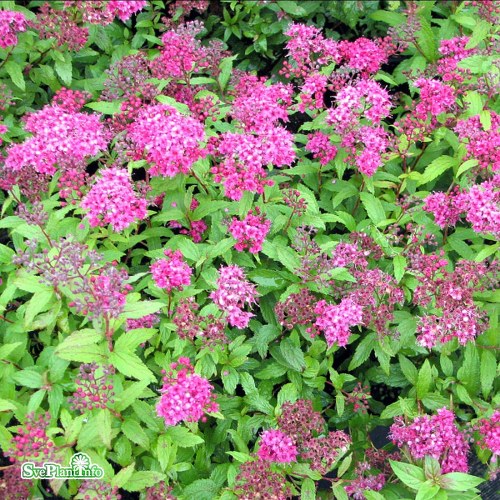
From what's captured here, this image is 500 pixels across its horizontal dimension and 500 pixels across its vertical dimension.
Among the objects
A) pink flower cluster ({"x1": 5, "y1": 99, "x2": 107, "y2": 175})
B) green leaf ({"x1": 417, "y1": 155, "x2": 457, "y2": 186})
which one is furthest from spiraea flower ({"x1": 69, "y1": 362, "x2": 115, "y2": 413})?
green leaf ({"x1": 417, "y1": 155, "x2": 457, "y2": 186})

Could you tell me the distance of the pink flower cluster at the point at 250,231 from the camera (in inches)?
141

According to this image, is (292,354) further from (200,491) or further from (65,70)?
(65,70)

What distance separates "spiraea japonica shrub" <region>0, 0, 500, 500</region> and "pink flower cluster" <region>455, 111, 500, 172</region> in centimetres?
2

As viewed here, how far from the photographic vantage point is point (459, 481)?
3.21 m

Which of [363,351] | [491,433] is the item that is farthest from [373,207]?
[491,433]

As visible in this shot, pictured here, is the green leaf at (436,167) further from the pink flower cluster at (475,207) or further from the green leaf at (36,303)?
the green leaf at (36,303)

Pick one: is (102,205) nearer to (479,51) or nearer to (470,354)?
(470,354)

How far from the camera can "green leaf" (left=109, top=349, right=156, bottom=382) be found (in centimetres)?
302

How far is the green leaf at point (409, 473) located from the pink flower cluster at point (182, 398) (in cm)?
103

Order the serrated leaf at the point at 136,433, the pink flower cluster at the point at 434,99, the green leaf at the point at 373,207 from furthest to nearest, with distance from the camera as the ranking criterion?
the pink flower cluster at the point at 434,99 → the green leaf at the point at 373,207 → the serrated leaf at the point at 136,433

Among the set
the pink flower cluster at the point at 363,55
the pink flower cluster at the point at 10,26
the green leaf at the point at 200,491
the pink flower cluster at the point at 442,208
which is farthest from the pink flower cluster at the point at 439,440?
the pink flower cluster at the point at 10,26

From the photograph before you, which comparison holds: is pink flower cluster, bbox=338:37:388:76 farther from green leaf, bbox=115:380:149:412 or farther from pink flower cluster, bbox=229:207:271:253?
green leaf, bbox=115:380:149:412

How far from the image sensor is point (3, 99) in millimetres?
4305

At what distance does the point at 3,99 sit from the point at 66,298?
1.69 meters
